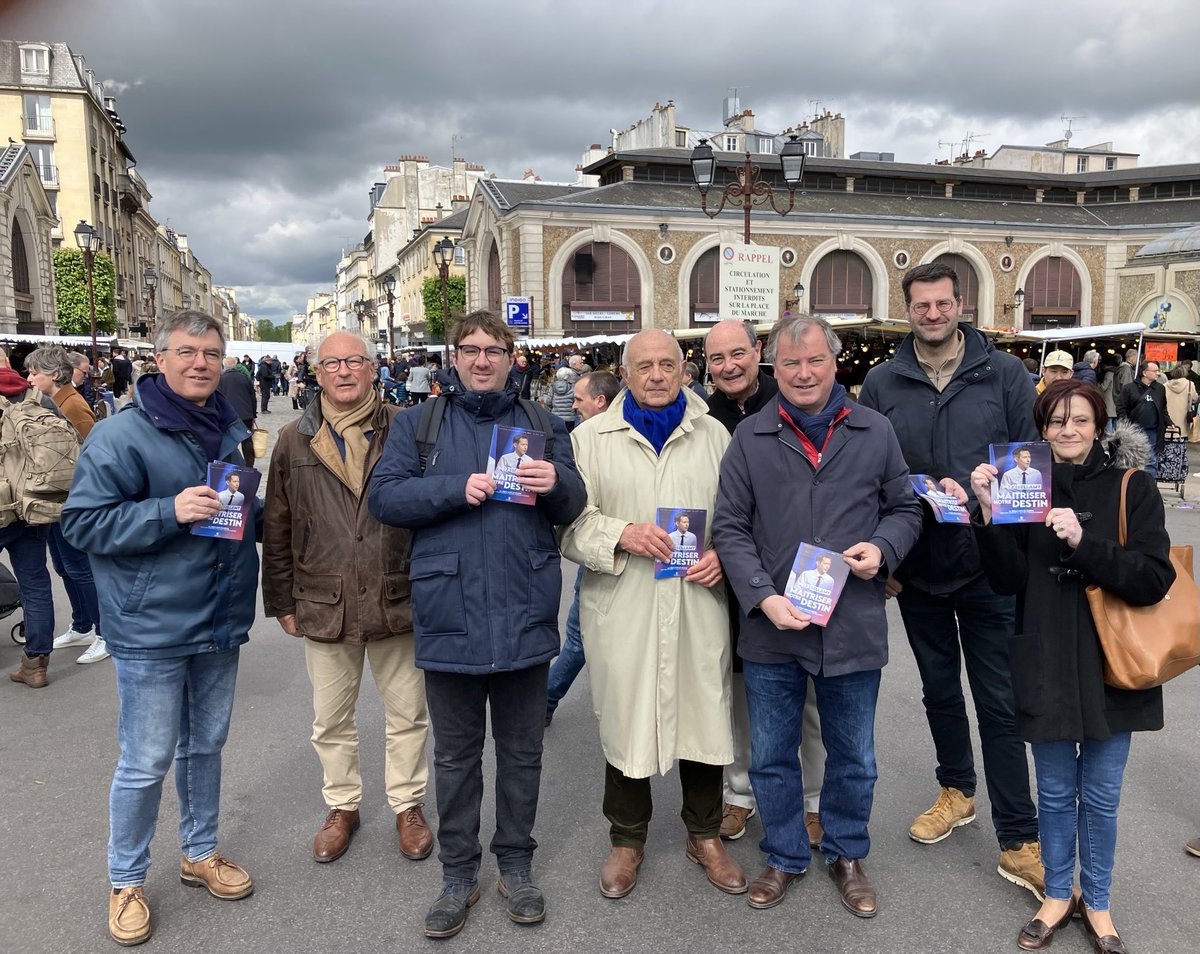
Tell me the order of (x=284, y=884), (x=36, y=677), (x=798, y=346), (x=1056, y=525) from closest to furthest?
(x=1056, y=525)
(x=798, y=346)
(x=284, y=884)
(x=36, y=677)

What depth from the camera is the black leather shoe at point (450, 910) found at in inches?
122

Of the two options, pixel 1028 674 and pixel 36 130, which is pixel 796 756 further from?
pixel 36 130

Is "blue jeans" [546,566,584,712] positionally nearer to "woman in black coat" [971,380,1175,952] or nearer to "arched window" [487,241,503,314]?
"woman in black coat" [971,380,1175,952]

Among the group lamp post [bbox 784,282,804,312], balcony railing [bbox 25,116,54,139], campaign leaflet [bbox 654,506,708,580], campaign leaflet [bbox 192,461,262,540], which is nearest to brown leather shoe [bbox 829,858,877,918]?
campaign leaflet [bbox 654,506,708,580]

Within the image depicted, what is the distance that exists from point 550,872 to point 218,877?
129 cm

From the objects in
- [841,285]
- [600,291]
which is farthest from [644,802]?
[841,285]

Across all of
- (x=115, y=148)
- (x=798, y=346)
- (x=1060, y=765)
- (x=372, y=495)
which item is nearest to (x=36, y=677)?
(x=372, y=495)

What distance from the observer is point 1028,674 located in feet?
9.87

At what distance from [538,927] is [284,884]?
1.05 m

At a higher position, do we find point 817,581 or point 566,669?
point 817,581

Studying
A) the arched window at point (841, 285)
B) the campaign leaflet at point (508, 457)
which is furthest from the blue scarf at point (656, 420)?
the arched window at point (841, 285)

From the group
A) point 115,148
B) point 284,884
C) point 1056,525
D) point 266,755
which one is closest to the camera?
point 1056,525

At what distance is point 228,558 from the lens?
130 inches

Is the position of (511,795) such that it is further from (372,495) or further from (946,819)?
(946,819)
